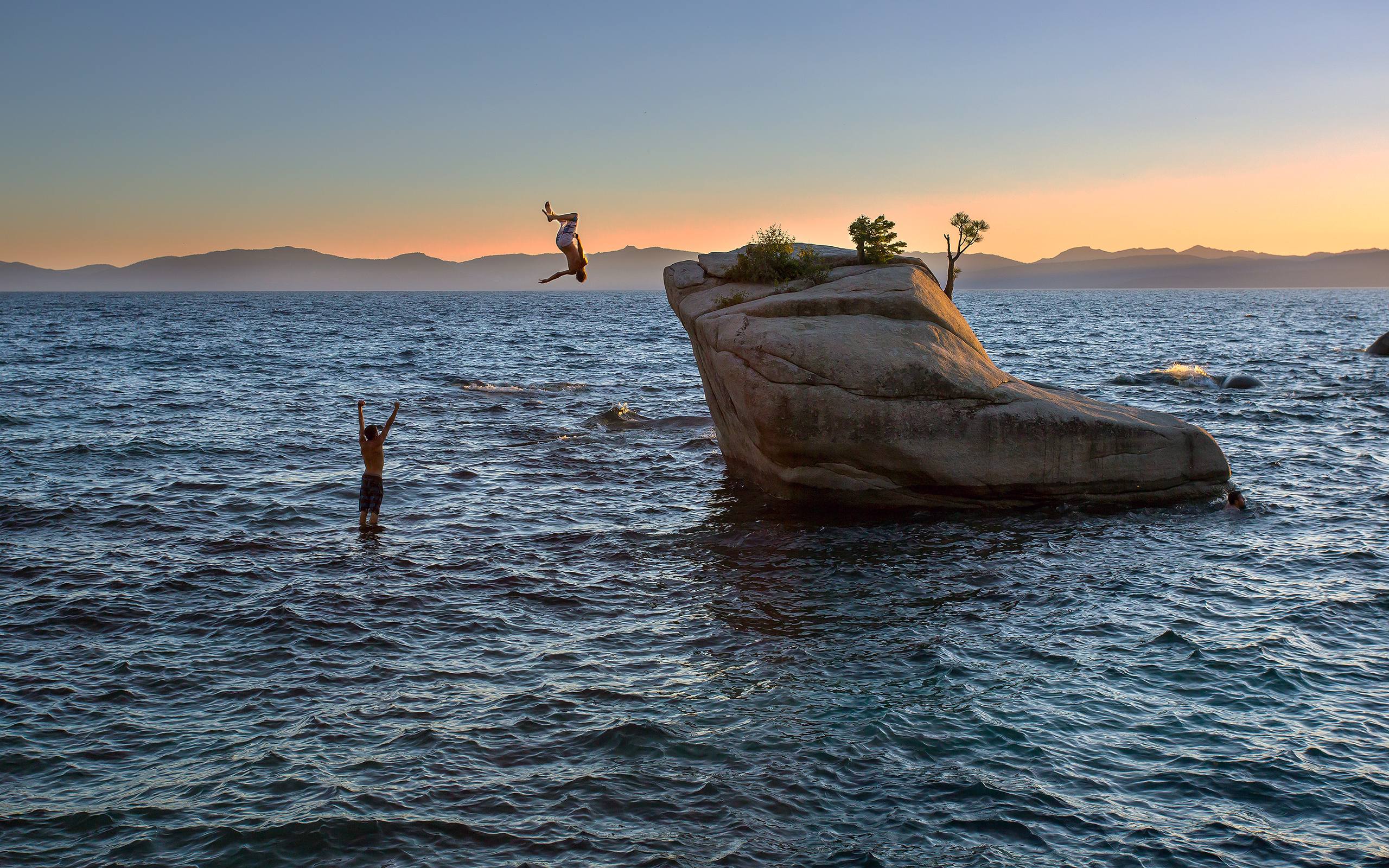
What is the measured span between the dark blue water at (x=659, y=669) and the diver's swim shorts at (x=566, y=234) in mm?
5955

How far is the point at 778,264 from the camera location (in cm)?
2511

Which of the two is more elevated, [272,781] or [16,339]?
[16,339]

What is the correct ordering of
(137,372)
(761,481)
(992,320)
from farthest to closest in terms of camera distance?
(992,320)
(137,372)
(761,481)

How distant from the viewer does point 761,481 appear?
23.1 metres

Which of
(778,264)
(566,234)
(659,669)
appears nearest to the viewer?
(659,669)

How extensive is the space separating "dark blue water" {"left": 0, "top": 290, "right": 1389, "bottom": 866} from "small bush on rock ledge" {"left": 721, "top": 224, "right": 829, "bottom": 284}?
5672mm

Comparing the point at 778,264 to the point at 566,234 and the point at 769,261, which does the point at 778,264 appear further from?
the point at 566,234

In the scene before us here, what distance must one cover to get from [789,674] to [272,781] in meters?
6.49

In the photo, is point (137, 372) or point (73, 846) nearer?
point (73, 846)

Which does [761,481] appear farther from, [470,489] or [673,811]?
[673,811]

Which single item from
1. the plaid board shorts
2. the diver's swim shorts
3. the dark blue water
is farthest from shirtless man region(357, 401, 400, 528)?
the diver's swim shorts

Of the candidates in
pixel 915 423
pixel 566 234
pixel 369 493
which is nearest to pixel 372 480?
pixel 369 493

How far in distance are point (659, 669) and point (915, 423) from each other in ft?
30.7

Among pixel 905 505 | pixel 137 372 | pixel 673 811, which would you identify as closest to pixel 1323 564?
pixel 905 505
